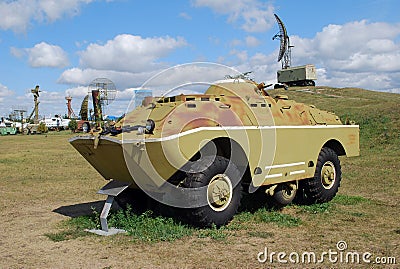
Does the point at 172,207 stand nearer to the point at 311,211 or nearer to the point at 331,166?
the point at 311,211

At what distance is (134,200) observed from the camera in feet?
27.0

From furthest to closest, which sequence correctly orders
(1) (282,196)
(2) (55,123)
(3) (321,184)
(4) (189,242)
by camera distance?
1. (2) (55,123)
2. (3) (321,184)
3. (1) (282,196)
4. (4) (189,242)

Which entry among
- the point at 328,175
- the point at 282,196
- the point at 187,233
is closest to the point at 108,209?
the point at 187,233

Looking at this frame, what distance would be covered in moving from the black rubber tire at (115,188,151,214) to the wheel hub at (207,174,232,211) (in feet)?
5.21

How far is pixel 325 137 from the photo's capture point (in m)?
9.09

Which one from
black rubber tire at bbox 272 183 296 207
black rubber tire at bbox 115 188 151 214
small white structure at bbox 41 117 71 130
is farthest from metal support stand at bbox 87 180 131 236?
small white structure at bbox 41 117 71 130

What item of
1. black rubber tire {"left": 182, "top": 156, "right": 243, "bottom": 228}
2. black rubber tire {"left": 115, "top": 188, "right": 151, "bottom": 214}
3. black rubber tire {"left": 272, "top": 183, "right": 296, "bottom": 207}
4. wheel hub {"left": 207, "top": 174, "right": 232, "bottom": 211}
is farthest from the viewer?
black rubber tire {"left": 272, "top": 183, "right": 296, "bottom": 207}

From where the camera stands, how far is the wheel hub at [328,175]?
30.2ft

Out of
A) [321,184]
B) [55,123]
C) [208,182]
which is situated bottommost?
[321,184]

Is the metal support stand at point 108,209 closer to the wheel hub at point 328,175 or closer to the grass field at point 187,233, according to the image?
the grass field at point 187,233

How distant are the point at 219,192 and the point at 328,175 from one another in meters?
3.18

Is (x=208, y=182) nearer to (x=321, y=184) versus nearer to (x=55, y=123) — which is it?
(x=321, y=184)

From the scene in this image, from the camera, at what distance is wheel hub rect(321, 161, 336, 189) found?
30.2 feet

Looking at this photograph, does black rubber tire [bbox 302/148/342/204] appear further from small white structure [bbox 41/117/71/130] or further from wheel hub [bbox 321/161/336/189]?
small white structure [bbox 41/117/71/130]
